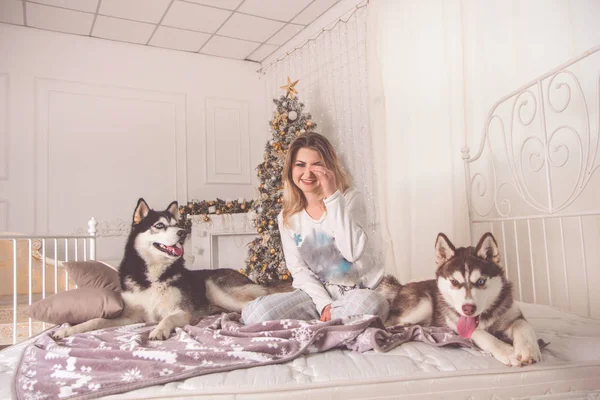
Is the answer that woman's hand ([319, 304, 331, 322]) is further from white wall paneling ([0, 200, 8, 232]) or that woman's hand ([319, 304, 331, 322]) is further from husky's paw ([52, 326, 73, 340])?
white wall paneling ([0, 200, 8, 232])

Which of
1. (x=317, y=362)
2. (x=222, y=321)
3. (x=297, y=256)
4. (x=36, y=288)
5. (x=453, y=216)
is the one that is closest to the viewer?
(x=317, y=362)

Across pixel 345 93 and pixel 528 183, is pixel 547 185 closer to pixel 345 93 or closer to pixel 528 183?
pixel 528 183

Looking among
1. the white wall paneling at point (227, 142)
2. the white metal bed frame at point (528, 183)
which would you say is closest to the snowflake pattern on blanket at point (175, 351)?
the white metal bed frame at point (528, 183)

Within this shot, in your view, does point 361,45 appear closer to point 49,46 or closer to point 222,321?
point 222,321

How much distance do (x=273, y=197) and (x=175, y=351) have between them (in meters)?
2.80

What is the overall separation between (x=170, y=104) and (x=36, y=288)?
8.26 feet

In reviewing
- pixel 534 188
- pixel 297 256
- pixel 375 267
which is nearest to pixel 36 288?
pixel 297 256

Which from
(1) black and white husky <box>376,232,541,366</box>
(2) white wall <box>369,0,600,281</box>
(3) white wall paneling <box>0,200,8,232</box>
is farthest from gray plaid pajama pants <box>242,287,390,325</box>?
(3) white wall paneling <box>0,200,8,232</box>

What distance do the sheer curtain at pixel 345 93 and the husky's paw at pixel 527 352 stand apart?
86.3 inches

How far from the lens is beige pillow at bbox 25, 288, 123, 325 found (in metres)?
2.13

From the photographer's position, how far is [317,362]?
4.50ft

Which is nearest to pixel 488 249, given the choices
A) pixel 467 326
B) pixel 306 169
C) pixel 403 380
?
pixel 467 326

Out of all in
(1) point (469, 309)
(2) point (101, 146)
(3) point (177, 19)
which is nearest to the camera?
(1) point (469, 309)

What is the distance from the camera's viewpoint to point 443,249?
1569 mm
